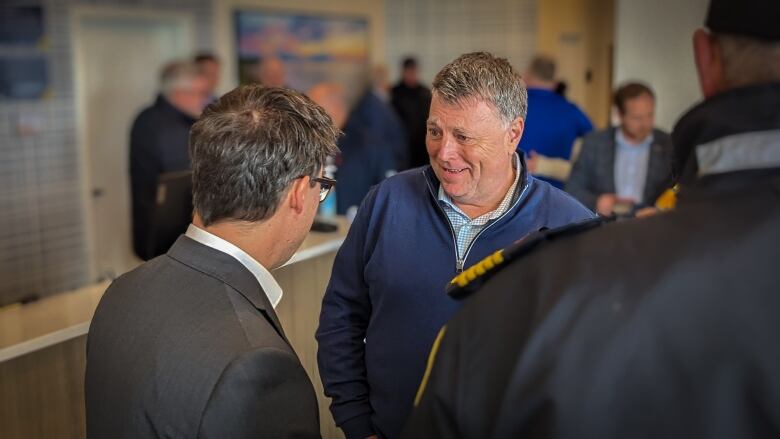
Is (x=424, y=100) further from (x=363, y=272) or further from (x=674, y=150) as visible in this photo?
(x=674, y=150)

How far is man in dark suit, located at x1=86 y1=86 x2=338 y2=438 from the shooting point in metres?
1.08

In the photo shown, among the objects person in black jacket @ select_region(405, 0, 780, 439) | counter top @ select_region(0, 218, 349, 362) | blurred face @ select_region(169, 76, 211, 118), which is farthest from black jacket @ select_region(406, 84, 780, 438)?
blurred face @ select_region(169, 76, 211, 118)

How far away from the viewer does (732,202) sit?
72 cm

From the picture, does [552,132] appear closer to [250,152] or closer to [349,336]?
[349,336]

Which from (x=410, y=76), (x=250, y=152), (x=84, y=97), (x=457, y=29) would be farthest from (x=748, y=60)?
(x=457, y=29)

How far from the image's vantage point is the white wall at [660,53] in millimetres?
4230

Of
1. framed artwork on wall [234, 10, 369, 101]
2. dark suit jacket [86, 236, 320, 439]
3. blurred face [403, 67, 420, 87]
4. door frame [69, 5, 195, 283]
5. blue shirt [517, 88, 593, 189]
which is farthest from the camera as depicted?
blurred face [403, 67, 420, 87]

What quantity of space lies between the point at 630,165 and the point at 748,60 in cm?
310

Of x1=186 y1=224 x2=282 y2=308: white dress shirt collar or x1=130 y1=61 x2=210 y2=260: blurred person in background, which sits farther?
x1=130 y1=61 x2=210 y2=260: blurred person in background

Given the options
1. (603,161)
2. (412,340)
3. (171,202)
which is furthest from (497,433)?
(603,161)

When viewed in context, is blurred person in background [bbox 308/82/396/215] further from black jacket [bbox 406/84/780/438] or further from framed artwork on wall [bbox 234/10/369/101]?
black jacket [bbox 406/84/780/438]

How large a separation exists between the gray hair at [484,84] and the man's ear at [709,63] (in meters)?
0.85

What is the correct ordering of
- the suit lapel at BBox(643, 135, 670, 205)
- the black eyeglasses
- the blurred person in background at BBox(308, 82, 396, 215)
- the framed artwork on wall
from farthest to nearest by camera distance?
the framed artwork on wall
the blurred person in background at BBox(308, 82, 396, 215)
the suit lapel at BBox(643, 135, 670, 205)
the black eyeglasses

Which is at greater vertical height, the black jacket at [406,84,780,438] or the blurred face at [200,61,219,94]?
the blurred face at [200,61,219,94]
